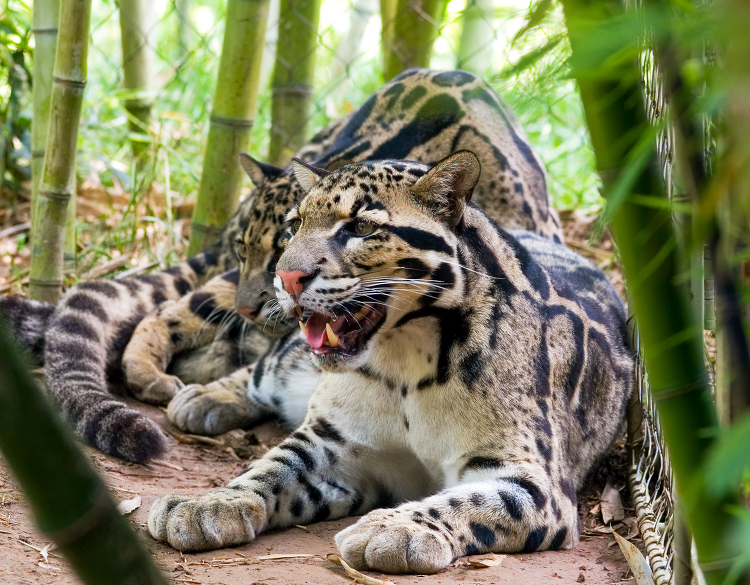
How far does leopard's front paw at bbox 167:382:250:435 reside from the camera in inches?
135

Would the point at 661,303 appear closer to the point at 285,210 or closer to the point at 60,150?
the point at 285,210

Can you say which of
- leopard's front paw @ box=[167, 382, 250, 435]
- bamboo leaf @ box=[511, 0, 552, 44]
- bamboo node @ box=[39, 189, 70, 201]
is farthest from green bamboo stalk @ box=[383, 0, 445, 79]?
bamboo leaf @ box=[511, 0, 552, 44]

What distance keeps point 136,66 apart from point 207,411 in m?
2.76

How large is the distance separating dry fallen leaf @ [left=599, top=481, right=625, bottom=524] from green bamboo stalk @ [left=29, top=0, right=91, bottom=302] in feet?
7.80

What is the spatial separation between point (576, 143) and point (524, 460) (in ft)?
13.7

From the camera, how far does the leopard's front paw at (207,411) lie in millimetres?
3436

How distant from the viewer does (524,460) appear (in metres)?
2.46

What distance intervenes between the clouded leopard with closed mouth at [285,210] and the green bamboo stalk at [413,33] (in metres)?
0.63

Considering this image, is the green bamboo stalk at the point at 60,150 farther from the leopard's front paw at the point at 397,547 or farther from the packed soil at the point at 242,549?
the leopard's front paw at the point at 397,547

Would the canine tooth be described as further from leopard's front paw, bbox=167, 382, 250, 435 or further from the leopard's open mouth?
leopard's front paw, bbox=167, 382, 250, 435

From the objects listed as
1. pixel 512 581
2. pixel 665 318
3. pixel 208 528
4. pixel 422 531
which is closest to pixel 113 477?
pixel 208 528

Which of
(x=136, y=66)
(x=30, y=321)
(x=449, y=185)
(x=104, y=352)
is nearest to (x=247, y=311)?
(x=104, y=352)

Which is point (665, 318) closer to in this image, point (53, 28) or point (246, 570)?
point (246, 570)

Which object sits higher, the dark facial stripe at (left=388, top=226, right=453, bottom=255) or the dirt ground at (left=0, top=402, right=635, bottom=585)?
the dark facial stripe at (left=388, top=226, right=453, bottom=255)
